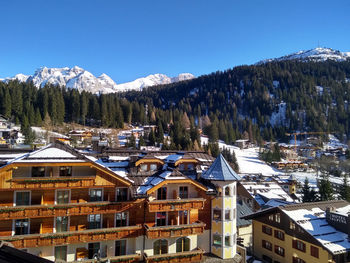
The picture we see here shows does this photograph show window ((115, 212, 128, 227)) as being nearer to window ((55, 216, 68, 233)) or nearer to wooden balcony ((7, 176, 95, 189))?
wooden balcony ((7, 176, 95, 189))

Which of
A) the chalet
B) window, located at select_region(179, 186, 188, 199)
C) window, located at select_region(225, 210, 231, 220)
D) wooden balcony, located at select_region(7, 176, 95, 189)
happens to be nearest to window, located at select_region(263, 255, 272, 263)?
the chalet

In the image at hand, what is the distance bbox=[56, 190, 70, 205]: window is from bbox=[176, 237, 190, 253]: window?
1039 centimetres

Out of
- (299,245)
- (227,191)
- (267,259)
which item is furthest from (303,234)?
(227,191)

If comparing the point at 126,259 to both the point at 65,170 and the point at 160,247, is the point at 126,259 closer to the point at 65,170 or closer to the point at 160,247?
the point at 160,247

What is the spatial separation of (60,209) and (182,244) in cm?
1107

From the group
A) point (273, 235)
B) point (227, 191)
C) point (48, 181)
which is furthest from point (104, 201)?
point (273, 235)

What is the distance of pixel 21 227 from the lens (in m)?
20.4

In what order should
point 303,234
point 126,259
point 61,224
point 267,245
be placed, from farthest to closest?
1. point 267,245
2. point 303,234
3. point 126,259
4. point 61,224

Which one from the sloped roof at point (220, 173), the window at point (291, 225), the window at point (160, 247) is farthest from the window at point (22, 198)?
the window at point (291, 225)

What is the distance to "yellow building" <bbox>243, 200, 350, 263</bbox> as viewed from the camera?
2616 centimetres

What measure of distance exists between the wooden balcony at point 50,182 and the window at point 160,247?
7.76m

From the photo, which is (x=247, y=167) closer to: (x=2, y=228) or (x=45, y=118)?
(x=45, y=118)

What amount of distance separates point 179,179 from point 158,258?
6709 millimetres

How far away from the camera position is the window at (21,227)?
20323 mm
